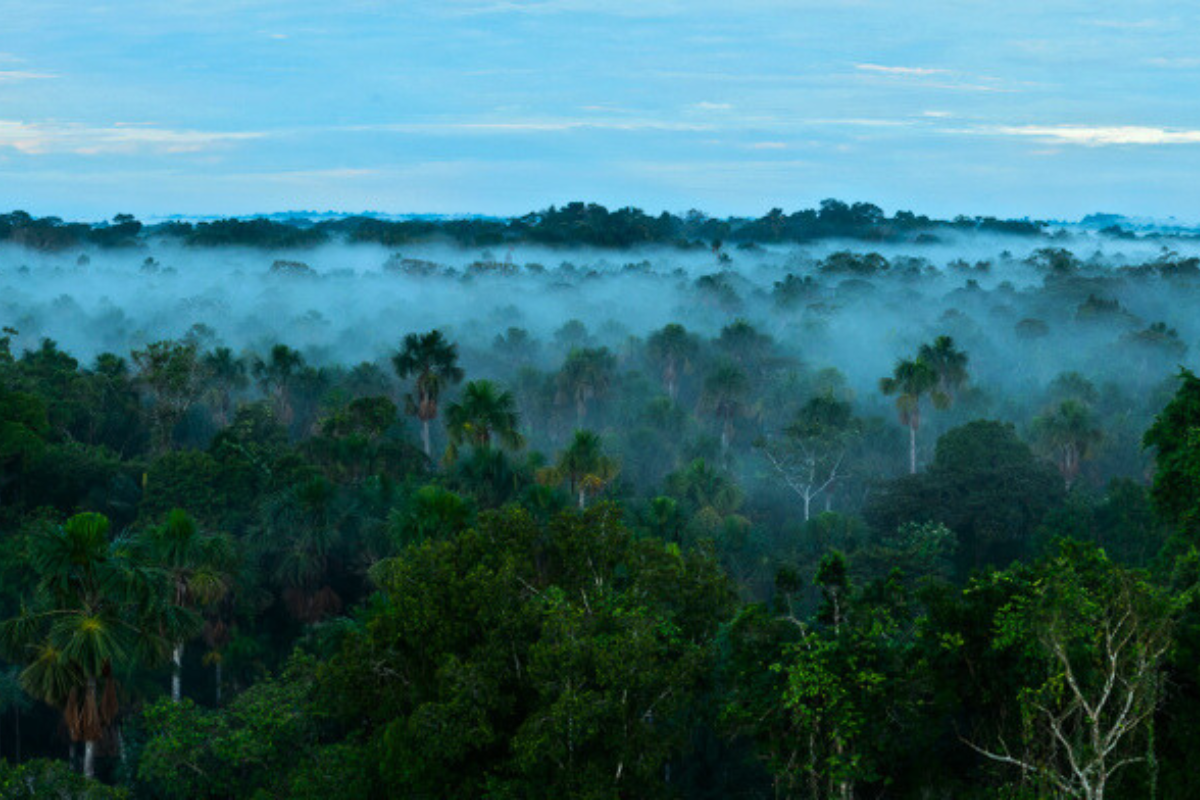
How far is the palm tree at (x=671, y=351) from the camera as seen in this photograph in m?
90.4

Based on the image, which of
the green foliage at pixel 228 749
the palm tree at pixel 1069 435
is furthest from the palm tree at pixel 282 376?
the green foliage at pixel 228 749

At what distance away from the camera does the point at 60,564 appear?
880 inches

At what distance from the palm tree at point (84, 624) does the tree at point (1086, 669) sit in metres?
17.3

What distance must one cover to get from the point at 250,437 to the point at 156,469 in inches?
419

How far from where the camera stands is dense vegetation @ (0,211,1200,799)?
1797cm

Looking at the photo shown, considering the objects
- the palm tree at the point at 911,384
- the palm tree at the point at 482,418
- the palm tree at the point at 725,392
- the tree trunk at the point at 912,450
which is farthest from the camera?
the palm tree at the point at 725,392

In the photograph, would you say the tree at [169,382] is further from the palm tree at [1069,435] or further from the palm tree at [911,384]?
the palm tree at [1069,435]

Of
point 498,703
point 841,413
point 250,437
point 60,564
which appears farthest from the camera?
point 841,413

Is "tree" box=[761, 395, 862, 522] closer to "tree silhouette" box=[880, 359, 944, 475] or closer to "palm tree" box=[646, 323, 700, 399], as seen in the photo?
"tree silhouette" box=[880, 359, 944, 475]

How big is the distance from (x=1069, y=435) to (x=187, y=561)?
159ft

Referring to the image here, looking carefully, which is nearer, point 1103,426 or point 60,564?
point 60,564

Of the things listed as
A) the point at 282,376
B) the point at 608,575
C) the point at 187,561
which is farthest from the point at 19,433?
the point at 608,575

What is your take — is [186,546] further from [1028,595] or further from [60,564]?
[1028,595]

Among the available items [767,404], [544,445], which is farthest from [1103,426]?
[544,445]
